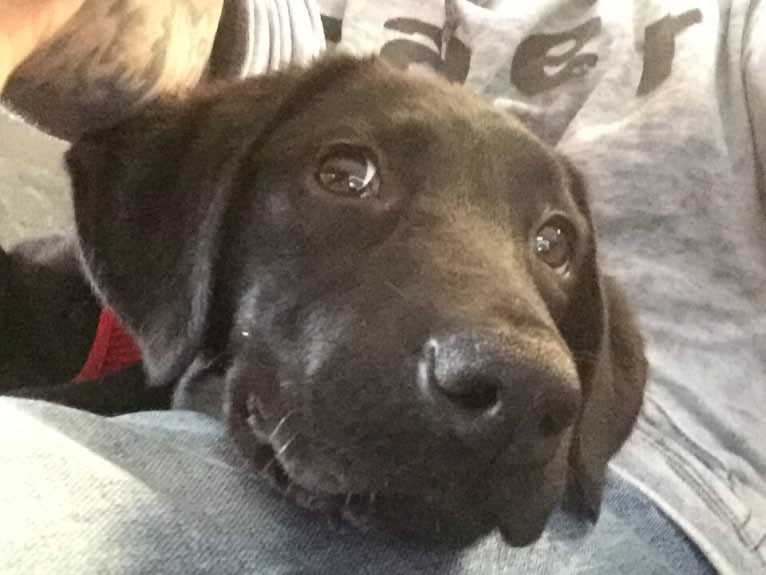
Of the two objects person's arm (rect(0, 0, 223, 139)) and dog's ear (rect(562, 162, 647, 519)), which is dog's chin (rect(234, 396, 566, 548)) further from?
person's arm (rect(0, 0, 223, 139))

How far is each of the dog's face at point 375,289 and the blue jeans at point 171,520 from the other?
42 mm

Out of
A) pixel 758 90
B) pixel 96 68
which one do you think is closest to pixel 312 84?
pixel 96 68

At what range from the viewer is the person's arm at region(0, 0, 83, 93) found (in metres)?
1.11

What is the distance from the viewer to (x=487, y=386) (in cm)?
80

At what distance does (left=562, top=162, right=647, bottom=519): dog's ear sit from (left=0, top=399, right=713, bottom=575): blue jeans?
2.1 inches

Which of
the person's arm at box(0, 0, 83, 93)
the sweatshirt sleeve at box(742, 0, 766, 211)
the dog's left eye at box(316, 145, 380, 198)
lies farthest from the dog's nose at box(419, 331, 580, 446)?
the sweatshirt sleeve at box(742, 0, 766, 211)

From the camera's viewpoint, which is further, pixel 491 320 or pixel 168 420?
pixel 168 420

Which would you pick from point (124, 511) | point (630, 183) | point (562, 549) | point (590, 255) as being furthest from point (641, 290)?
point (124, 511)

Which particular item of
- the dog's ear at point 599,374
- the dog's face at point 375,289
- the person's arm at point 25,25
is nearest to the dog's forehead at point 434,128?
the dog's face at point 375,289

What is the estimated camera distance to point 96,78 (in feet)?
4.22

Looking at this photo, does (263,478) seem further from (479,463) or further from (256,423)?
(479,463)

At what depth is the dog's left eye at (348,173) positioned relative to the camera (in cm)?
110

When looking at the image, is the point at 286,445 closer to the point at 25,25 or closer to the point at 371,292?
the point at 371,292

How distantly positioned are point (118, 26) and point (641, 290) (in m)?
0.78
